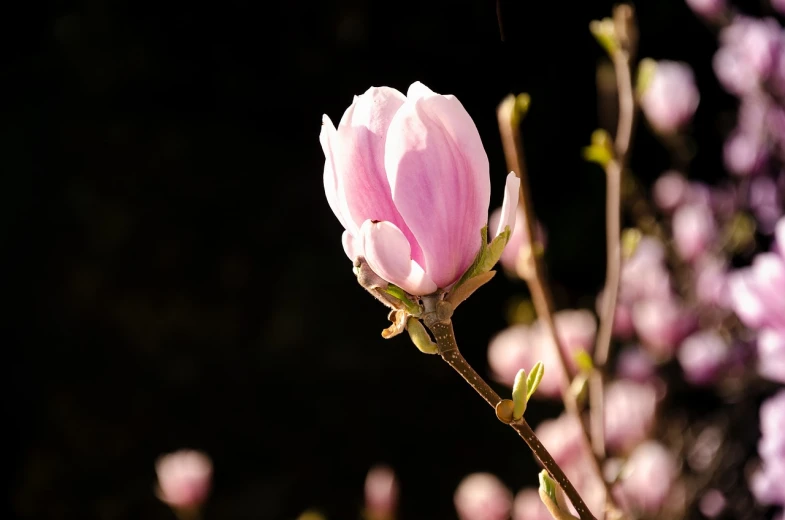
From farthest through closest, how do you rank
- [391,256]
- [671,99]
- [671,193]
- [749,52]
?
[671,193]
[671,99]
[749,52]
[391,256]

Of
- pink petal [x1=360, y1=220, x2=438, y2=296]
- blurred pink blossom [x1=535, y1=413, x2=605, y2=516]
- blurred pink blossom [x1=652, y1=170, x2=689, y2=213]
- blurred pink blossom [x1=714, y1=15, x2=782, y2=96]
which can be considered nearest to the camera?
pink petal [x1=360, y1=220, x2=438, y2=296]

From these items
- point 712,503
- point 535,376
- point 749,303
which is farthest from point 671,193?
point 535,376

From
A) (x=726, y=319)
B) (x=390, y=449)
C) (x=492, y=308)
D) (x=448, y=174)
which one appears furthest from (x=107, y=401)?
(x=448, y=174)

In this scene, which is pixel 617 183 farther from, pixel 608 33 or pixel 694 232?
pixel 694 232

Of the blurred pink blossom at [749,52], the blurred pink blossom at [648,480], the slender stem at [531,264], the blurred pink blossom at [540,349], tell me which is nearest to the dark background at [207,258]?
the blurred pink blossom at [749,52]

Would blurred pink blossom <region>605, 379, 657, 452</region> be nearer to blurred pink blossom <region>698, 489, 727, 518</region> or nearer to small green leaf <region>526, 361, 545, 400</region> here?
blurred pink blossom <region>698, 489, 727, 518</region>

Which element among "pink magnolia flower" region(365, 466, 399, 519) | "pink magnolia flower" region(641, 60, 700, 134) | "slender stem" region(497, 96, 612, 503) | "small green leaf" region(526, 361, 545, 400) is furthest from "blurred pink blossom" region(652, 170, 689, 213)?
"small green leaf" region(526, 361, 545, 400)

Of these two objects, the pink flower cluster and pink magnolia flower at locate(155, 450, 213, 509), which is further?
pink magnolia flower at locate(155, 450, 213, 509)
